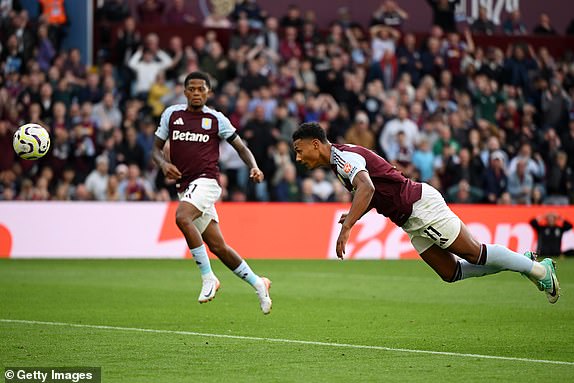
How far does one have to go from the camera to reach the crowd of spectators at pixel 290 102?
23.1 metres

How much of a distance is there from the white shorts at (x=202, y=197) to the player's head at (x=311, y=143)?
8.09 ft

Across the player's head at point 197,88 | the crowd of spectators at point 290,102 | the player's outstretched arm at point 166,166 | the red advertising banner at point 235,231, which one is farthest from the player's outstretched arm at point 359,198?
the crowd of spectators at point 290,102

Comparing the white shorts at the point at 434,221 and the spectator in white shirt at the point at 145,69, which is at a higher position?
the white shorts at the point at 434,221

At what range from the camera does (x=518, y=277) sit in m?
18.4

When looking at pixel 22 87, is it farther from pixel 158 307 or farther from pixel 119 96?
pixel 158 307

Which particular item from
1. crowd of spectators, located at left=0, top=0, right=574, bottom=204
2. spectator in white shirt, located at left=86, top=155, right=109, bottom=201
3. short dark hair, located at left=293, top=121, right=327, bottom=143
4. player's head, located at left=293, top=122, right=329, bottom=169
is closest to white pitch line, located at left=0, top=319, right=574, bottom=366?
player's head, located at left=293, top=122, right=329, bottom=169

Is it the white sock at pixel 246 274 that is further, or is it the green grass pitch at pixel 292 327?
the white sock at pixel 246 274

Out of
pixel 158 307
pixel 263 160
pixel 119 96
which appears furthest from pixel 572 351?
pixel 119 96

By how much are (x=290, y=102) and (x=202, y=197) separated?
12.9m

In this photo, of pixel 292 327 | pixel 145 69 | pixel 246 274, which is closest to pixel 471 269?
pixel 292 327

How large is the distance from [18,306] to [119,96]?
11.4 metres

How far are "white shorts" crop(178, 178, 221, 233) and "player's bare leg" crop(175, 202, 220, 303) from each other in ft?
0.24

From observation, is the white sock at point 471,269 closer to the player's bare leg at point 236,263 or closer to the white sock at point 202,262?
the player's bare leg at point 236,263

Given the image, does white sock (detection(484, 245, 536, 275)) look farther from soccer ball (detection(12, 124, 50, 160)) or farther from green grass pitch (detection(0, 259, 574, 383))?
soccer ball (detection(12, 124, 50, 160))
